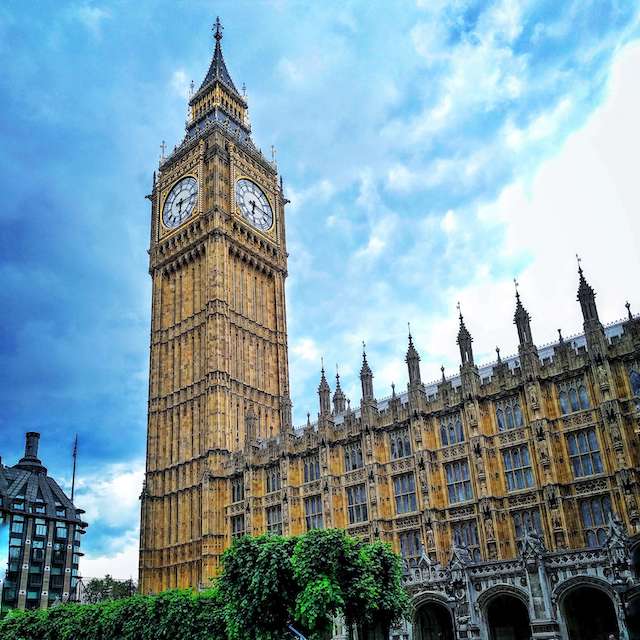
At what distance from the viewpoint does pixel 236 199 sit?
83.2m

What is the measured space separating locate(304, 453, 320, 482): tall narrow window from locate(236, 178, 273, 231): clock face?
3448 cm

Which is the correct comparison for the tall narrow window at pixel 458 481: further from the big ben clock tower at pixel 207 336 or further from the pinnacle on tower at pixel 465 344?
the big ben clock tower at pixel 207 336

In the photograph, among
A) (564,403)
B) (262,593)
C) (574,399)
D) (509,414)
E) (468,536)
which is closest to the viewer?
(262,593)

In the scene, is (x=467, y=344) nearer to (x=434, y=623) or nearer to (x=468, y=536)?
(x=468, y=536)

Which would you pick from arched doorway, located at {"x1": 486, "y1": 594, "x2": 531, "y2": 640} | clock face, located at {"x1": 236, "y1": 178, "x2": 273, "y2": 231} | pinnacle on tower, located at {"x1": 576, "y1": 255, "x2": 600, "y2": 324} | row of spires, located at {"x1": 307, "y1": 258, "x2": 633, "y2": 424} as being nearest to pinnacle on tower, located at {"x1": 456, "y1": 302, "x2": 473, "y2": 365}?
row of spires, located at {"x1": 307, "y1": 258, "x2": 633, "y2": 424}

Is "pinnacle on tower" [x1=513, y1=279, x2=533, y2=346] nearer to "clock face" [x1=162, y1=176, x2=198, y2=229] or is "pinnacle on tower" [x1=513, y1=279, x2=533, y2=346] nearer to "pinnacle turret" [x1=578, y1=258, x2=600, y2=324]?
"pinnacle turret" [x1=578, y1=258, x2=600, y2=324]

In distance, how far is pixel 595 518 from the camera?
43500 mm

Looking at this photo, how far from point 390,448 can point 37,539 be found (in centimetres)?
6390

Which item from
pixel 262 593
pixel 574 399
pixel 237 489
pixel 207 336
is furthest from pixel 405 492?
pixel 207 336

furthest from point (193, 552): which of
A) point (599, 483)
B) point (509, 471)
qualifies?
point (599, 483)

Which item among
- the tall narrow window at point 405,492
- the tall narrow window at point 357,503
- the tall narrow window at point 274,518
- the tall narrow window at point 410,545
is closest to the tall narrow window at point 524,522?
the tall narrow window at point 410,545

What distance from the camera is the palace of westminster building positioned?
125ft

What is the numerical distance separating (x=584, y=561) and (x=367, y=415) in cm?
2426

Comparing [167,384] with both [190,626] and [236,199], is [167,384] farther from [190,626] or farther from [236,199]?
[190,626]
